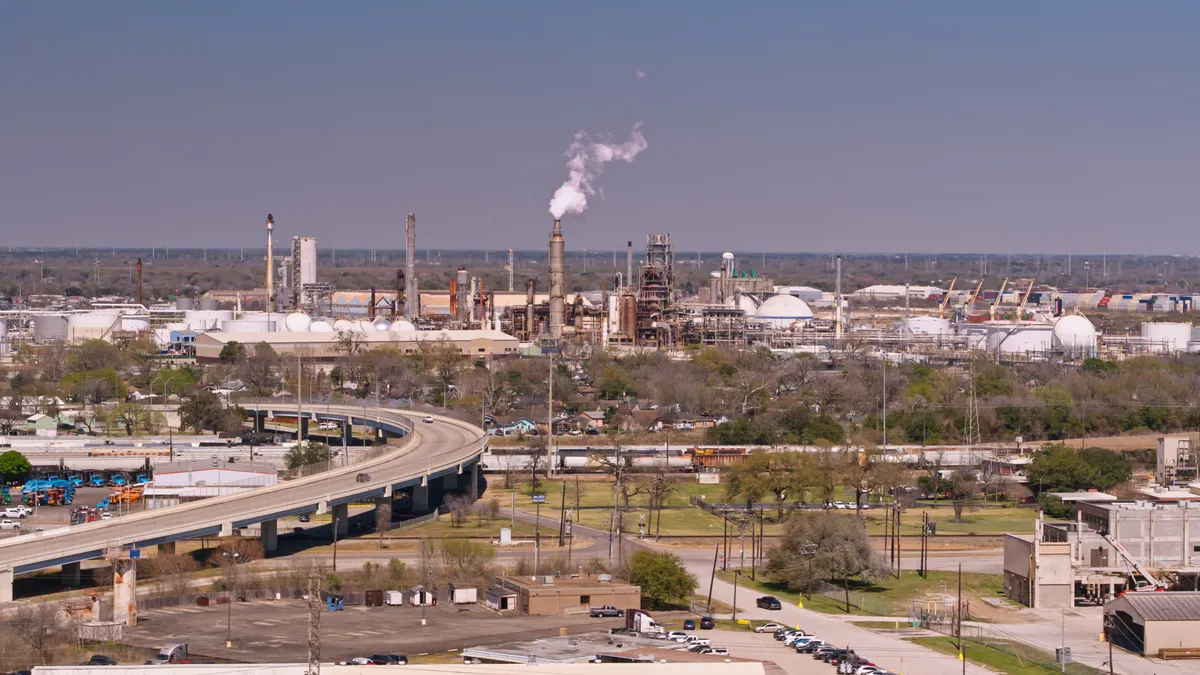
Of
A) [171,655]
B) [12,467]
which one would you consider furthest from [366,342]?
[171,655]

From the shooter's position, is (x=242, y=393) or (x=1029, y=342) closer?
(x=242, y=393)

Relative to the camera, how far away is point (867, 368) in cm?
7731

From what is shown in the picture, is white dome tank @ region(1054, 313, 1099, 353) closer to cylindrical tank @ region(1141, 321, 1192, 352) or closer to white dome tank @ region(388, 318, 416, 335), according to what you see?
cylindrical tank @ region(1141, 321, 1192, 352)

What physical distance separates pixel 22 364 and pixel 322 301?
33348 mm

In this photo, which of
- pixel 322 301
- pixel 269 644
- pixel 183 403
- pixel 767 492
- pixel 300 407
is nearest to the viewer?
pixel 269 644

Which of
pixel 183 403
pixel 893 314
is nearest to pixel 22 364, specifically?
pixel 183 403

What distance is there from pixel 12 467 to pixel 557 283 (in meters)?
44.8

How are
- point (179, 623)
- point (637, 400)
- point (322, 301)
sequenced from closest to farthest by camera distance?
point (179, 623)
point (637, 400)
point (322, 301)

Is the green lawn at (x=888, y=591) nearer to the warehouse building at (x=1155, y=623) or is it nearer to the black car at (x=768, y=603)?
the black car at (x=768, y=603)

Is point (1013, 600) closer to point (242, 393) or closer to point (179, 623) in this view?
point (179, 623)

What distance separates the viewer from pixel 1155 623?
28641 millimetres

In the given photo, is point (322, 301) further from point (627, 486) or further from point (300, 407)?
point (627, 486)

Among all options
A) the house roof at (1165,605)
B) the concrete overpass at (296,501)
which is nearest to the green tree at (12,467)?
the concrete overpass at (296,501)

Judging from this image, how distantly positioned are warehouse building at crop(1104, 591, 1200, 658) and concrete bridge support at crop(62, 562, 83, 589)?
58.4 ft
